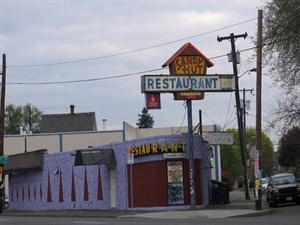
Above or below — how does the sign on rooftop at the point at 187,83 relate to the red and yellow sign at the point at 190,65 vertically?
below

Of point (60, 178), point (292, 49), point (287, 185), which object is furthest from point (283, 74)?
point (60, 178)

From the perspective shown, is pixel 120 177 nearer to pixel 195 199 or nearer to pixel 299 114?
pixel 195 199

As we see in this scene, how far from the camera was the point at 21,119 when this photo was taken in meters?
107

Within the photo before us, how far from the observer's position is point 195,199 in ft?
96.5

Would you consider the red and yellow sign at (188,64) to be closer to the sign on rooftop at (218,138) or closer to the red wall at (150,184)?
the red wall at (150,184)

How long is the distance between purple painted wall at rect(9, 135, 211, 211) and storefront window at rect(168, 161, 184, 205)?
0.75 m

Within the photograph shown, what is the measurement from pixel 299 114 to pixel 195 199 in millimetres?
6835

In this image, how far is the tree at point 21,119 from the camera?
105000 millimetres

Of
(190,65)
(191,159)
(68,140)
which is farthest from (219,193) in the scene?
(68,140)

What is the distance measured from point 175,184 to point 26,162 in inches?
556

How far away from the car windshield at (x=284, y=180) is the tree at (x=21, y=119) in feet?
252

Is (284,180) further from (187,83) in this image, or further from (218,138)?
(187,83)

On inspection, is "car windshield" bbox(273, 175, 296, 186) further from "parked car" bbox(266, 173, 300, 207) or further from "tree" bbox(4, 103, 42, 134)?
"tree" bbox(4, 103, 42, 134)

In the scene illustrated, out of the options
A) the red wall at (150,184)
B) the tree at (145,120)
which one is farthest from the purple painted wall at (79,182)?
the tree at (145,120)
